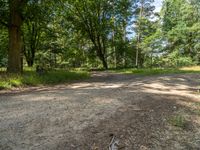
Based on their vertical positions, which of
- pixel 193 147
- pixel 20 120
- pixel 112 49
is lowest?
pixel 193 147

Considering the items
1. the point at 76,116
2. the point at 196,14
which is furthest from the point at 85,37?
the point at 76,116

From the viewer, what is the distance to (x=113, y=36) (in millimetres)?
27469

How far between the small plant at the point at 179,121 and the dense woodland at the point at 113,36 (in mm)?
15116

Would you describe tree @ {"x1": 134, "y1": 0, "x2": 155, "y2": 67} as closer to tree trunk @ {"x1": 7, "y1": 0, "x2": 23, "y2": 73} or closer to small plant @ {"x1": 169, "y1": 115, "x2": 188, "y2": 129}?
tree trunk @ {"x1": 7, "y1": 0, "x2": 23, "y2": 73}

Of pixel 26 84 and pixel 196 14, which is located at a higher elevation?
pixel 196 14

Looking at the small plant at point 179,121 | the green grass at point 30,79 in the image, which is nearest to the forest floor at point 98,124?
the small plant at point 179,121

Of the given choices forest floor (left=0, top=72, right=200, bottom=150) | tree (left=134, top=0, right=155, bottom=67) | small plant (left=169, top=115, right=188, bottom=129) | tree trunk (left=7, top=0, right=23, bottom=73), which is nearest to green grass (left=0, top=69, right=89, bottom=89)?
tree trunk (left=7, top=0, right=23, bottom=73)

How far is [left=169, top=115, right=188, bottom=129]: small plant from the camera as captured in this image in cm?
447

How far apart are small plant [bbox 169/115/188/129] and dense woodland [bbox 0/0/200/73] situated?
49.6 ft

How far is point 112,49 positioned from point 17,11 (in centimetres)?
1832

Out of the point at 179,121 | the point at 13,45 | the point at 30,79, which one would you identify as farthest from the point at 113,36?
the point at 179,121

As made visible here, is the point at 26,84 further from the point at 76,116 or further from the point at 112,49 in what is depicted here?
the point at 112,49

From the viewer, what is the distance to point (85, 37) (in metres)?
26.7

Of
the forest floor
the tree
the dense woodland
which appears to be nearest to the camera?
the forest floor
